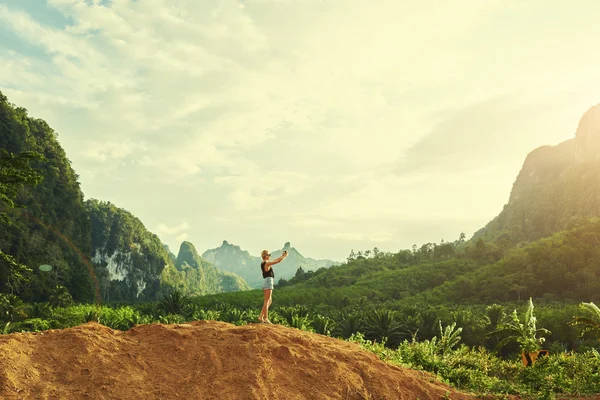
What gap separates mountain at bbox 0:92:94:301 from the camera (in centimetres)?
5581

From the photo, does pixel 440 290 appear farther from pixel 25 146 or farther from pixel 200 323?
pixel 25 146

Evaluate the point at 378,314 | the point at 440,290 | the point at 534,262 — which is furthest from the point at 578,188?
the point at 378,314

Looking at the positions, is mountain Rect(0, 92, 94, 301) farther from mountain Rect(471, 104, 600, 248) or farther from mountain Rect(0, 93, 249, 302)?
mountain Rect(471, 104, 600, 248)

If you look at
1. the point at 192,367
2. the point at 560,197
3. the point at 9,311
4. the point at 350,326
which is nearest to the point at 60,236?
the point at 9,311

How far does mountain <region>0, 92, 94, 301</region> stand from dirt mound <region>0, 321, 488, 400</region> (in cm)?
4931

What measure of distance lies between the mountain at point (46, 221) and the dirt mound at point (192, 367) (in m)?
49.3

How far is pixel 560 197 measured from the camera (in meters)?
106

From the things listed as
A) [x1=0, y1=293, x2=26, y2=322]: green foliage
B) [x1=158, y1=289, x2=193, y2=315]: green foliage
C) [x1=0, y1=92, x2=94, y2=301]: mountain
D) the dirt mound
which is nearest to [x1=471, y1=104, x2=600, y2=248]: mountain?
[x1=158, y1=289, x2=193, y2=315]: green foliage

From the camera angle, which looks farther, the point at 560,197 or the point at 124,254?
the point at 124,254

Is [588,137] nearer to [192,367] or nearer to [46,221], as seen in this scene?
[46,221]

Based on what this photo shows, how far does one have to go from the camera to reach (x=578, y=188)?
100m

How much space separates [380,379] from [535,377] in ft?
16.6

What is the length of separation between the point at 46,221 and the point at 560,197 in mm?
109939

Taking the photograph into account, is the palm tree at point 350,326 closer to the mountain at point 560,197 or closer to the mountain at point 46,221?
the mountain at point 46,221
